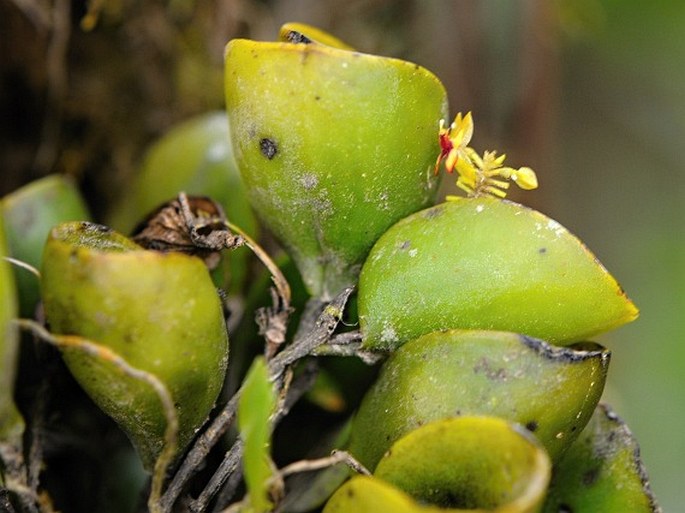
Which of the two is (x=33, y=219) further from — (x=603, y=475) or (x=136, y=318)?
(x=603, y=475)

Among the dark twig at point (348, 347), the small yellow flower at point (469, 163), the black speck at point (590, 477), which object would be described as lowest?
the black speck at point (590, 477)

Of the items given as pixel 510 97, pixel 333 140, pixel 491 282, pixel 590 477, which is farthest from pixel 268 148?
pixel 510 97

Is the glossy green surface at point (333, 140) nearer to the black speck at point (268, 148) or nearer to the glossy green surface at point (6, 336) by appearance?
the black speck at point (268, 148)

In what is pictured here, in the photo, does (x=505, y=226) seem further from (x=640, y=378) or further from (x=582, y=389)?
(x=640, y=378)

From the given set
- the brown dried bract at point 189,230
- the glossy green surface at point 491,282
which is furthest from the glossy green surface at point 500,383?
the brown dried bract at point 189,230

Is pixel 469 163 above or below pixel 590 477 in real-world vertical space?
above

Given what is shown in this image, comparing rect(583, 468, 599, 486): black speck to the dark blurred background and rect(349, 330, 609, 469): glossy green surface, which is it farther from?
the dark blurred background

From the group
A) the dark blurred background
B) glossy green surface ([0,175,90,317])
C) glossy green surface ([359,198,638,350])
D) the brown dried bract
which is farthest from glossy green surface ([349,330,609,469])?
the dark blurred background

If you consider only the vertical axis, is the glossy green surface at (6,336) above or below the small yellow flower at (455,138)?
below
